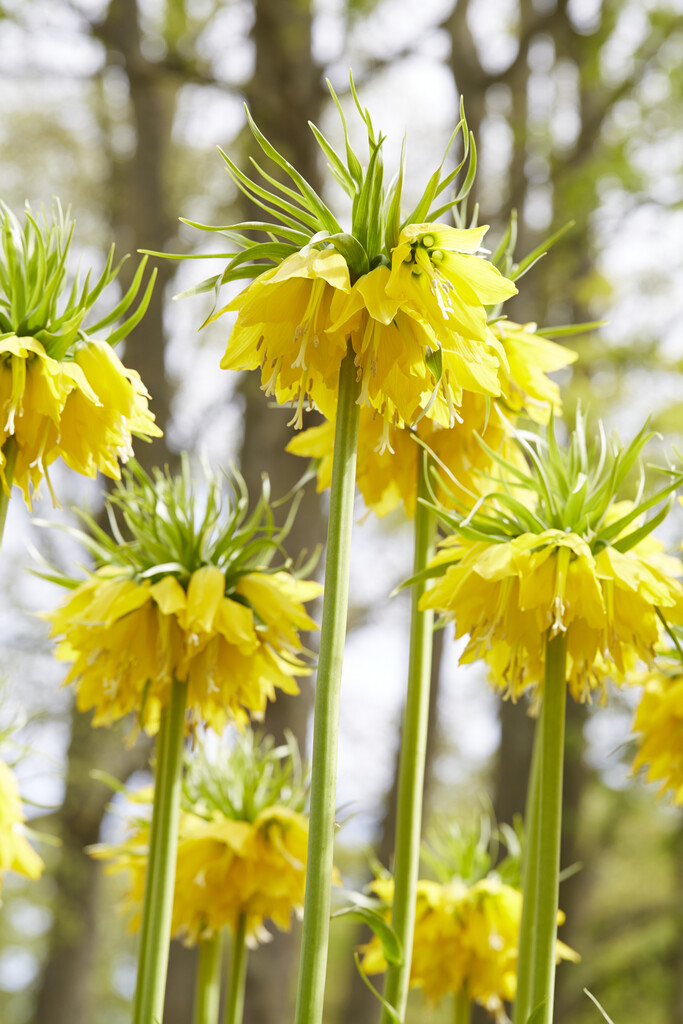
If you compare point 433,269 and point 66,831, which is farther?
point 66,831

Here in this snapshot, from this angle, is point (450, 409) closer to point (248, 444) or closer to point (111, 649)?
point (111, 649)

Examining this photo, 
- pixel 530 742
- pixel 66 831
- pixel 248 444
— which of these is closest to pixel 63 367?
pixel 248 444

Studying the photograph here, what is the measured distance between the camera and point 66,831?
6020 millimetres

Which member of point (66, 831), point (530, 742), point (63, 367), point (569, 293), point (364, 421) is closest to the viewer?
point (63, 367)

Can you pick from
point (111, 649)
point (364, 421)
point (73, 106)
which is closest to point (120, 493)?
point (111, 649)

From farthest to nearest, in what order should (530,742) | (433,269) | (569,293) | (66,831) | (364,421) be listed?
(569,293)
(66,831)
(530,742)
(364,421)
(433,269)

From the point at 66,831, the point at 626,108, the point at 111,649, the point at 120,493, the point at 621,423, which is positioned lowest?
the point at 66,831

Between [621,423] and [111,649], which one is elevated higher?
[621,423]

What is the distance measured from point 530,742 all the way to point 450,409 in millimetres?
4200

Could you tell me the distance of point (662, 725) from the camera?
4.20 ft

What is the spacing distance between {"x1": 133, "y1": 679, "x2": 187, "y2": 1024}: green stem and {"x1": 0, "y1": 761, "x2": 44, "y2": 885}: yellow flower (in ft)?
0.85

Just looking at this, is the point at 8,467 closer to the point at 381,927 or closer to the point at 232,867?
the point at 381,927

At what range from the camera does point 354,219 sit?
0.94m

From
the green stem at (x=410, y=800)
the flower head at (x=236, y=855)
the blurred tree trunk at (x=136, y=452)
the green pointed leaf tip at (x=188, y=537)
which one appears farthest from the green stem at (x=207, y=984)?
the blurred tree trunk at (x=136, y=452)
